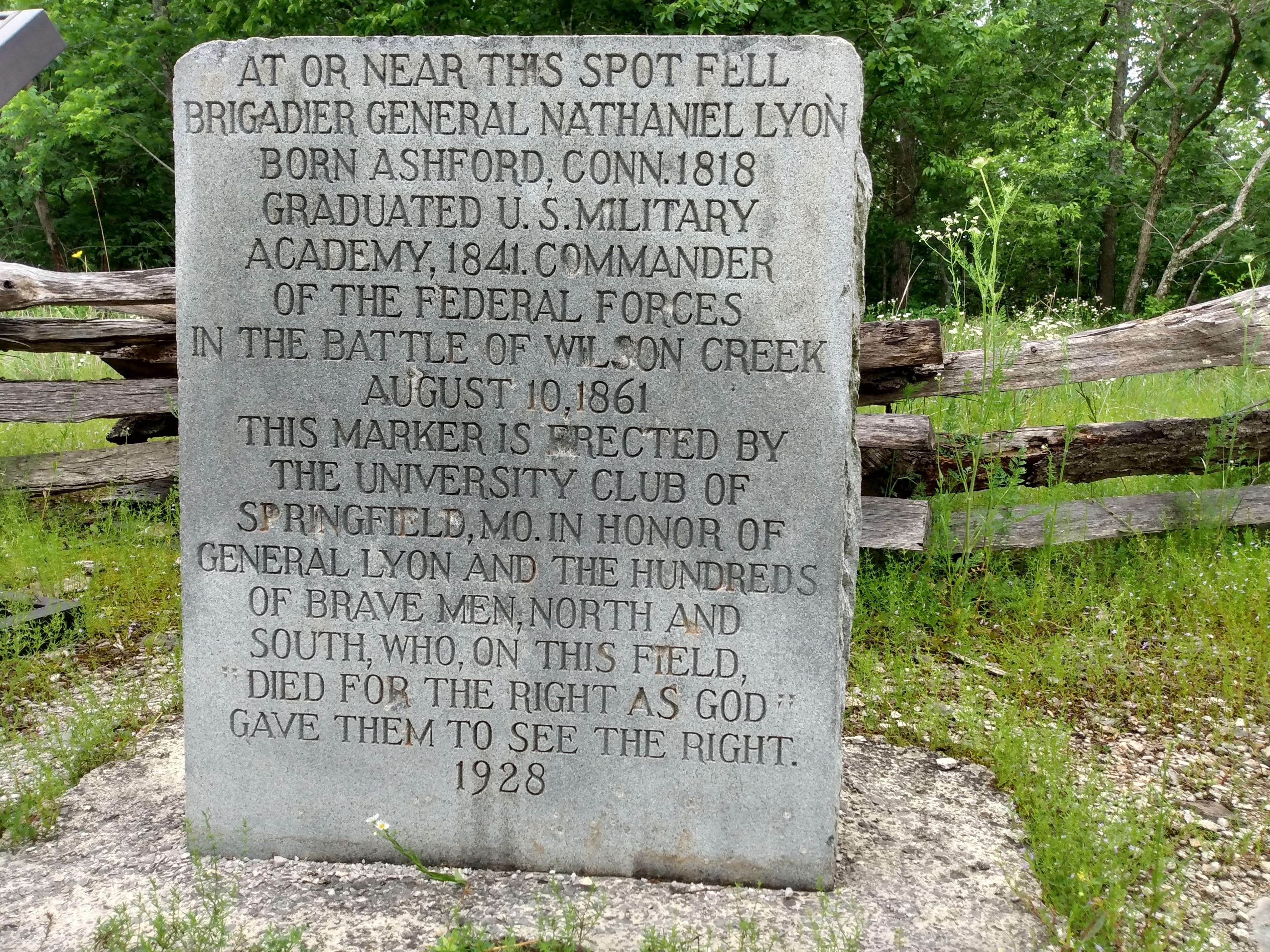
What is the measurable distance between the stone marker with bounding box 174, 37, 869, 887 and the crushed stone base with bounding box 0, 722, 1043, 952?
114 millimetres

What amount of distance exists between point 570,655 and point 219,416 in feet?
3.90

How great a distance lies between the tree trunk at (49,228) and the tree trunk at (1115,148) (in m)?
21.5

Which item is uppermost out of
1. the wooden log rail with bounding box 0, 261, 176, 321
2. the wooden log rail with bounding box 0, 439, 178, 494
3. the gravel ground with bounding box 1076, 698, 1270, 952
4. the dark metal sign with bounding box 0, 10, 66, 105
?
the dark metal sign with bounding box 0, 10, 66, 105

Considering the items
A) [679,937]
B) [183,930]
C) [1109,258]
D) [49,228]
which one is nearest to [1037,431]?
[679,937]

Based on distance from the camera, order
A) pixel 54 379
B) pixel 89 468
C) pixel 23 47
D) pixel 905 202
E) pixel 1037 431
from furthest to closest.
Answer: pixel 905 202
pixel 54 379
pixel 89 468
pixel 1037 431
pixel 23 47

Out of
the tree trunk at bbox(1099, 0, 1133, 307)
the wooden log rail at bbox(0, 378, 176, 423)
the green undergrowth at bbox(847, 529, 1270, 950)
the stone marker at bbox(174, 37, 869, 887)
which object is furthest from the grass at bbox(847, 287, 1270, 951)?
the tree trunk at bbox(1099, 0, 1133, 307)

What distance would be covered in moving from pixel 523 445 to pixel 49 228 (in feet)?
75.0

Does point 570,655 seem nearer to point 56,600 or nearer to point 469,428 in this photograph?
point 469,428

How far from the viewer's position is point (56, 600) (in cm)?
466

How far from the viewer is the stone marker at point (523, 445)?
2.55 metres

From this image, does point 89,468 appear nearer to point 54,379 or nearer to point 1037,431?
point 54,379

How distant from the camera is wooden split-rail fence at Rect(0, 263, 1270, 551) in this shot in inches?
184

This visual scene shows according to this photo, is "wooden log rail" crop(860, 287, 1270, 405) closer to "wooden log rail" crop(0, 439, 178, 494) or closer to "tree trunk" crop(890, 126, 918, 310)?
"wooden log rail" crop(0, 439, 178, 494)

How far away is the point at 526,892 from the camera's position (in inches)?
108
